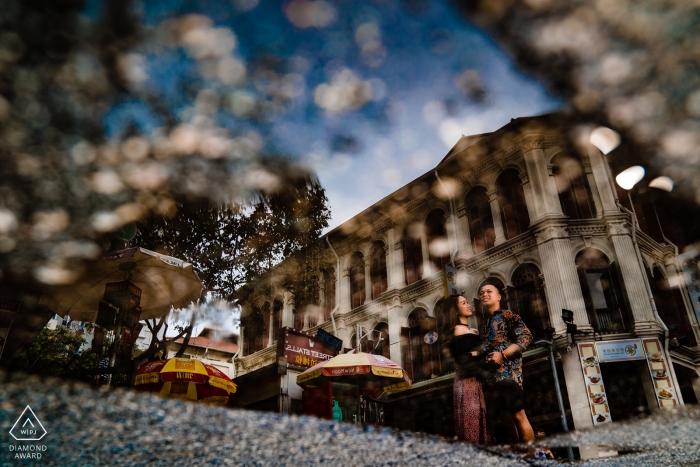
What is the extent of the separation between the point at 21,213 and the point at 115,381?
2.91 meters

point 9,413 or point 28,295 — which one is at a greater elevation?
point 28,295

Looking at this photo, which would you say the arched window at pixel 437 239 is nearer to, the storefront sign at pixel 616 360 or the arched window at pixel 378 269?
the arched window at pixel 378 269

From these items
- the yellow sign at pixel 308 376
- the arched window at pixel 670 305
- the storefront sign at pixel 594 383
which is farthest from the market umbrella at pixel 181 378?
the arched window at pixel 670 305

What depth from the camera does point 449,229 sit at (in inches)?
485

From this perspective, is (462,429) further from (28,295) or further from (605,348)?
(605,348)

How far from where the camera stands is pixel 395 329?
12711 mm

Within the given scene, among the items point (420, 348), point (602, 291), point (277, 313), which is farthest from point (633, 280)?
point (277, 313)

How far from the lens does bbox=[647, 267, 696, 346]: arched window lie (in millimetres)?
10234

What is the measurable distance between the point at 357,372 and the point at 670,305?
27.8ft

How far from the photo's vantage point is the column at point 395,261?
13172 mm

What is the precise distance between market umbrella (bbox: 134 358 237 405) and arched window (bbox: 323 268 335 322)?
8.11 m

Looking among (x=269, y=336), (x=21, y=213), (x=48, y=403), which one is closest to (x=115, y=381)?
(x=21, y=213)

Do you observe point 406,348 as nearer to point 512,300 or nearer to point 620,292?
point 512,300

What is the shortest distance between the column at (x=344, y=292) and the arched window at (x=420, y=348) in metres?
2.38
